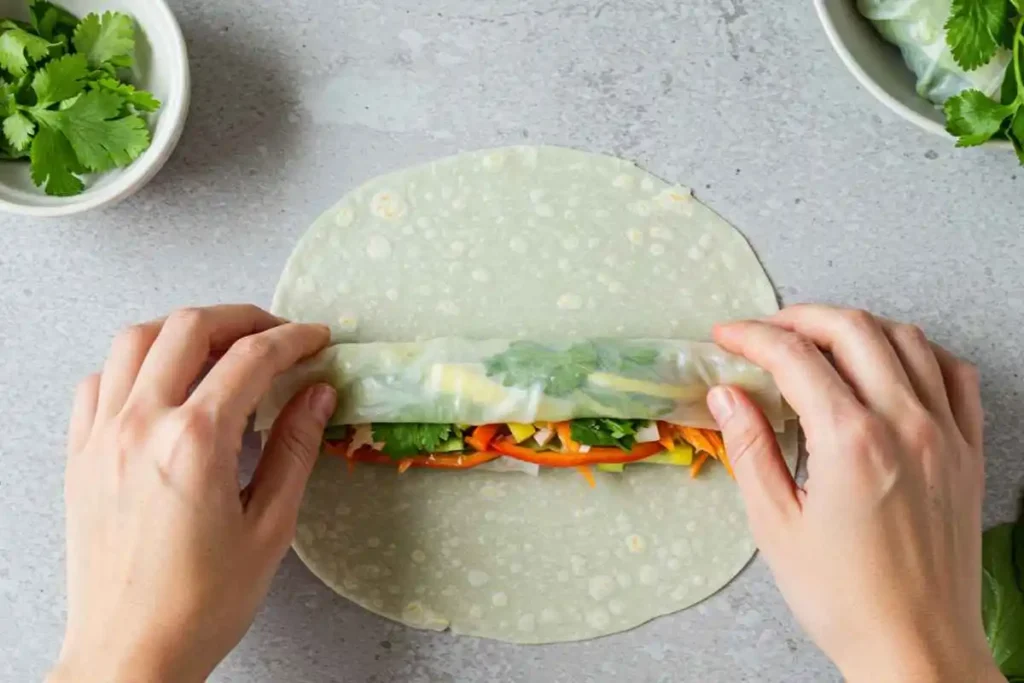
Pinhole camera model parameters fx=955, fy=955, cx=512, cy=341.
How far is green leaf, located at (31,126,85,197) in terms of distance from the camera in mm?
1117

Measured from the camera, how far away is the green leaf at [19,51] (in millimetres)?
1124

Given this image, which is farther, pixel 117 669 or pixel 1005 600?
pixel 1005 600

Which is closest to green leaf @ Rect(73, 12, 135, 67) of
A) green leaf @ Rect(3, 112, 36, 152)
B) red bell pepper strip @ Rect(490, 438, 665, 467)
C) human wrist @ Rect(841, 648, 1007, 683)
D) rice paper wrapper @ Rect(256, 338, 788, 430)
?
green leaf @ Rect(3, 112, 36, 152)

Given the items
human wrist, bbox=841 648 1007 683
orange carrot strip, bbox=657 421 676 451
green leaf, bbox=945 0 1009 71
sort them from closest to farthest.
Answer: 1. human wrist, bbox=841 648 1007 683
2. green leaf, bbox=945 0 1009 71
3. orange carrot strip, bbox=657 421 676 451

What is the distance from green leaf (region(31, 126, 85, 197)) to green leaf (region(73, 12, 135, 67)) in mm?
113

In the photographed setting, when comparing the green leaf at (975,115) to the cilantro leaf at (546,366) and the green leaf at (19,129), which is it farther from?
the green leaf at (19,129)

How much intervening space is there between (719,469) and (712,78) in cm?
50

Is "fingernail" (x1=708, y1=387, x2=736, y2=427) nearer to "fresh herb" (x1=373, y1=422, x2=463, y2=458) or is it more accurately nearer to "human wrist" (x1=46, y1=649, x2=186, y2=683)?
"fresh herb" (x1=373, y1=422, x2=463, y2=458)

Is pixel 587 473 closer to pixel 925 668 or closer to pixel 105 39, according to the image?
pixel 925 668

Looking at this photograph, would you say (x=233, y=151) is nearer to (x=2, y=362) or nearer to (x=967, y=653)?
(x=2, y=362)

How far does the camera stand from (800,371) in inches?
40.3

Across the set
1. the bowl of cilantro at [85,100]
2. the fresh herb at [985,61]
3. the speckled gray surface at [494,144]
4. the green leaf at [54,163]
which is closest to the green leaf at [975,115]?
the fresh herb at [985,61]

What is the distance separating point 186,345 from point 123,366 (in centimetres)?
9

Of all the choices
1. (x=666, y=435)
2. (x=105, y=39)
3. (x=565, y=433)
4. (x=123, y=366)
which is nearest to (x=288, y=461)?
(x=123, y=366)
